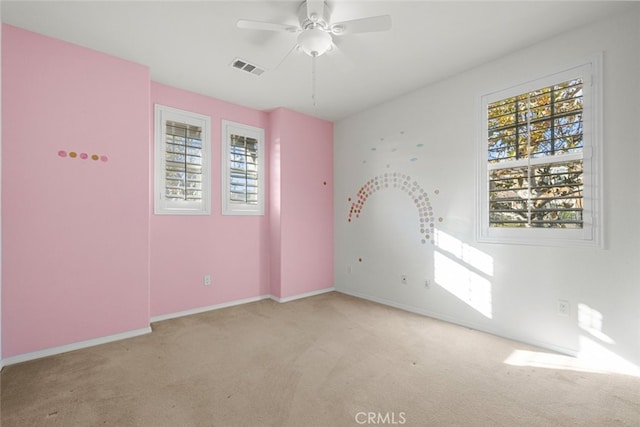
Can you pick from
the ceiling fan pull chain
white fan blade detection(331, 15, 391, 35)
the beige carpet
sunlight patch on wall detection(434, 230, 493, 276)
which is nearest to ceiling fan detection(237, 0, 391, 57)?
white fan blade detection(331, 15, 391, 35)

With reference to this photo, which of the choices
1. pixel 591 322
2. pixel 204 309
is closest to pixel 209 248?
pixel 204 309

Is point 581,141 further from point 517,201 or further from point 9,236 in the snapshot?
point 9,236

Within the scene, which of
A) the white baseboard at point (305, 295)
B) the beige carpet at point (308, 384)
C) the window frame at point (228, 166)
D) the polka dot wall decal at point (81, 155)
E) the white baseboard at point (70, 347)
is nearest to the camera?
the beige carpet at point (308, 384)

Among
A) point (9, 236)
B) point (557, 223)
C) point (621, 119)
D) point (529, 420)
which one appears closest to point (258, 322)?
point (9, 236)

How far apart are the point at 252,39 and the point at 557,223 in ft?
9.96

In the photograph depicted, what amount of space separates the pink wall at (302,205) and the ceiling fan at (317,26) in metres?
1.97

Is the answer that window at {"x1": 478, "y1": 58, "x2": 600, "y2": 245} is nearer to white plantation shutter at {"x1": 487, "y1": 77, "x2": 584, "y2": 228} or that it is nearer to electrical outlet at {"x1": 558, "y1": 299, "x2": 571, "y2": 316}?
white plantation shutter at {"x1": 487, "y1": 77, "x2": 584, "y2": 228}

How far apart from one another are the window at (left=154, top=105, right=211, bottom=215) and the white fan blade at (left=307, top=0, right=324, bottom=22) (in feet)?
6.96

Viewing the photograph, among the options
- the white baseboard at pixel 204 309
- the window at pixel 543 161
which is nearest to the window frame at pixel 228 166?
the white baseboard at pixel 204 309

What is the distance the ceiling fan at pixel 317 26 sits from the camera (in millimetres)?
1962

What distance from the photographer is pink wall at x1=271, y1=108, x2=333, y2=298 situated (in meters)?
4.10

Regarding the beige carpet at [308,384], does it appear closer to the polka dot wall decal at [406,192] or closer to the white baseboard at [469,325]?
the white baseboard at [469,325]

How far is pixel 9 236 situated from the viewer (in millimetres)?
2338

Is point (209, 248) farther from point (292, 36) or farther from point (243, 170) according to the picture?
point (292, 36)
